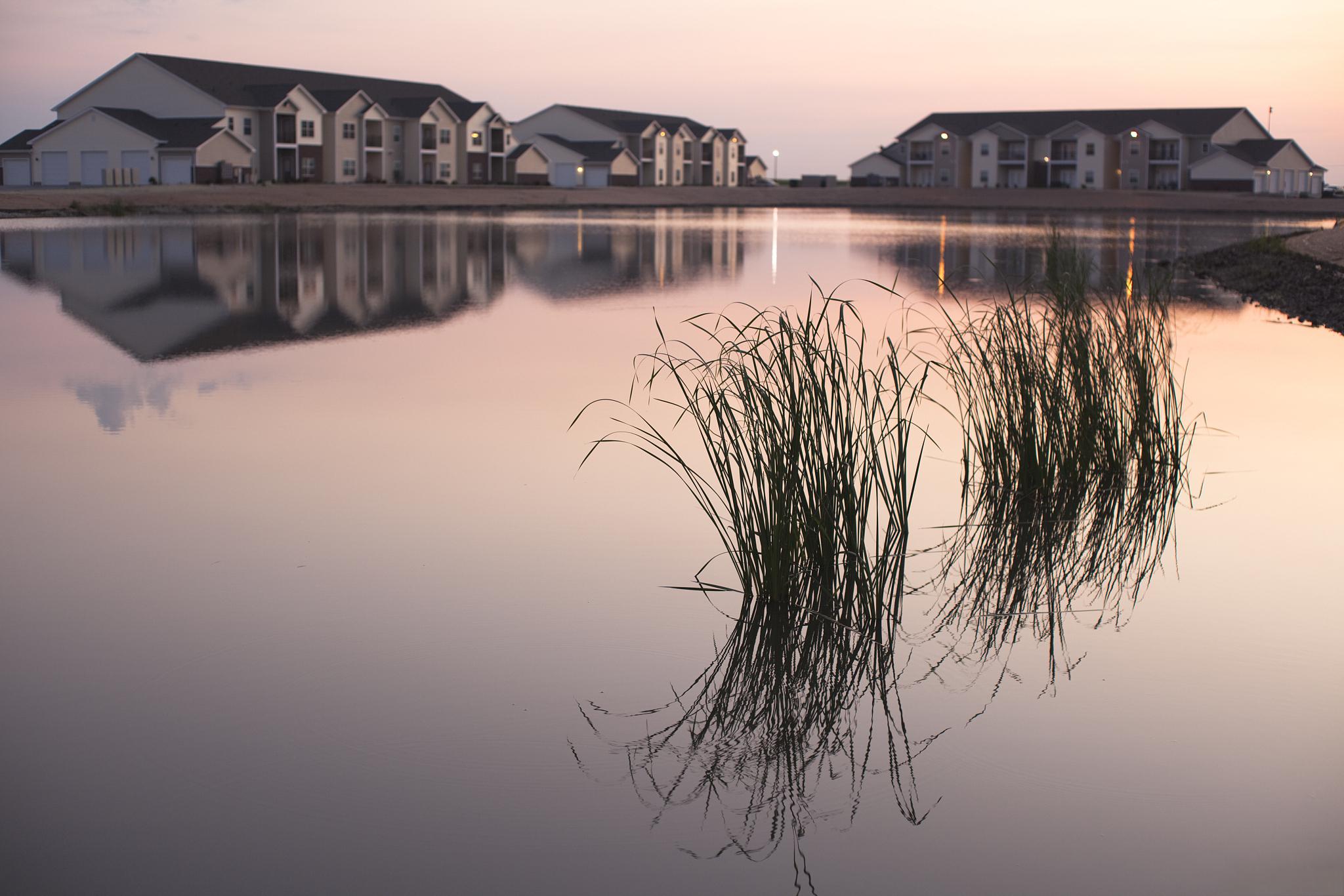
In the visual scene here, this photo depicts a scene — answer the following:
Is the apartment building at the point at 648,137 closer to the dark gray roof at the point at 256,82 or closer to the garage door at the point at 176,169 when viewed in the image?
the dark gray roof at the point at 256,82

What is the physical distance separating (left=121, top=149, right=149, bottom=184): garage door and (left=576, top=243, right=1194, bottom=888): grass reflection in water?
53337 millimetres

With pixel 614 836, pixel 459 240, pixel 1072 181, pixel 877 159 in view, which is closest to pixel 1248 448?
pixel 614 836

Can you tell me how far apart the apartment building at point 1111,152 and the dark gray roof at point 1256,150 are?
2.1 inches

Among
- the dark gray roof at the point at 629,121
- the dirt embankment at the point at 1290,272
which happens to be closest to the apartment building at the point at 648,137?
the dark gray roof at the point at 629,121

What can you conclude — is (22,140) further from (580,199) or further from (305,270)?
(305,270)

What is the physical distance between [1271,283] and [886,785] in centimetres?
1848

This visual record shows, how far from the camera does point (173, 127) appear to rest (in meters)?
57.3

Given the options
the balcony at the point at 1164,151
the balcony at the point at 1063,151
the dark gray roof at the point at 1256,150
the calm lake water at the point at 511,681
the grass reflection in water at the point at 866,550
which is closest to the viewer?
the calm lake water at the point at 511,681

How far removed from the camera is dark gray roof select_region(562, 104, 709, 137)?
283ft

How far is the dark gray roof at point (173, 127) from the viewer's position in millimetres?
55562

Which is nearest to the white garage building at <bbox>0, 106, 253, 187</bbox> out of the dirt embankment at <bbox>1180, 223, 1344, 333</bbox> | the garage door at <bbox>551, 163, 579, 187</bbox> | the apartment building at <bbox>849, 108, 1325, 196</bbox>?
the garage door at <bbox>551, 163, 579, 187</bbox>

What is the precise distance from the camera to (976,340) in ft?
19.6

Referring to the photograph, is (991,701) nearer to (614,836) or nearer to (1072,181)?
(614,836)

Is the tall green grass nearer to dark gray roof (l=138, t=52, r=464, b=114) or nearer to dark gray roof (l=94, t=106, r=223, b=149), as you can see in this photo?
dark gray roof (l=94, t=106, r=223, b=149)
